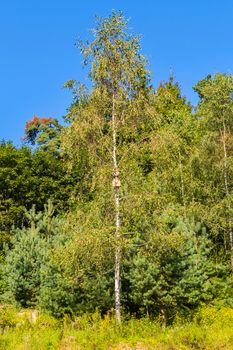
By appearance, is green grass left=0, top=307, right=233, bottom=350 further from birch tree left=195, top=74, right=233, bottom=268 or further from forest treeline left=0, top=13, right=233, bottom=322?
birch tree left=195, top=74, right=233, bottom=268

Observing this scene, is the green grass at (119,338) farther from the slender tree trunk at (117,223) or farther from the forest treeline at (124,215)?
the forest treeline at (124,215)

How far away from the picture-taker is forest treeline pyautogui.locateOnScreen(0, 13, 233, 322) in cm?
1417

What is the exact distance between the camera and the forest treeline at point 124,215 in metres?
14.2

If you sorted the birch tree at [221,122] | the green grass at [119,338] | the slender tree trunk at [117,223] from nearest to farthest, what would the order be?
the green grass at [119,338], the slender tree trunk at [117,223], the birch tree at [221,122]

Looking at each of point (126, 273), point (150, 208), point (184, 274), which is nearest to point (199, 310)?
point (184, 274)

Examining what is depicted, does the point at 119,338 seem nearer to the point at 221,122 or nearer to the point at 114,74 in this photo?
the point at 114,74

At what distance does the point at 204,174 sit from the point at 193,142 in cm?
308

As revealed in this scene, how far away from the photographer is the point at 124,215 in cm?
1446

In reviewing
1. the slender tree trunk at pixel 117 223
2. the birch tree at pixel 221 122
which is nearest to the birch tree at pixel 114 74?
the slender tree trunk at pixel 117 223

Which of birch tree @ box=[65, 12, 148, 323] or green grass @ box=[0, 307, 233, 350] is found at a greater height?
birch tree @ box=[65, 12, 148, 323]

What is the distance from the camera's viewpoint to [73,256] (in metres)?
13.7

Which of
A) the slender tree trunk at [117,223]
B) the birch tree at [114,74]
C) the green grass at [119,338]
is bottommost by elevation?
the green grass at [119,338]

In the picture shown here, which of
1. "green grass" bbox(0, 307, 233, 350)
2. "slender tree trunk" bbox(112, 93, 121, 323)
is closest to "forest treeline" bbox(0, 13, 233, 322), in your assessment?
"slender tree trunk" bbox(112, 93, 121, 323)

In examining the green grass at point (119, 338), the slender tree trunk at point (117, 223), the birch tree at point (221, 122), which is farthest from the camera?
the birch tree at point (221, 122)
